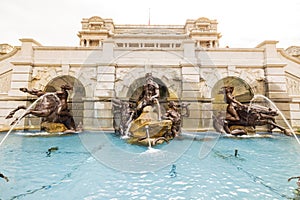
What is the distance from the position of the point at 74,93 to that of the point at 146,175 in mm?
10840

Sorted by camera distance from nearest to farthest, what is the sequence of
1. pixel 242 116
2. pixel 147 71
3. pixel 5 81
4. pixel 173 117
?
1. pixel 173 117
2. pixel 242 116
3. pixel 147 71
4. pixel 5 81

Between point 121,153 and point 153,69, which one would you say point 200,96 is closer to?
point 153,69

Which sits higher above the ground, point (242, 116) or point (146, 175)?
→ point (242, 116)

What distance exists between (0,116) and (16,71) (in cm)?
295

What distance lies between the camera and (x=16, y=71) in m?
10.8

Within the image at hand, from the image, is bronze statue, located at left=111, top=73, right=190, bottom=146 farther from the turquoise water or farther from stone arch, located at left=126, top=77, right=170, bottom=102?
stone arch, located at left=126, top=77, right=170, bottom=102

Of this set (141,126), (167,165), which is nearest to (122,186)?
(167,165)

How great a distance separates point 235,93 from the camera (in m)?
13.0

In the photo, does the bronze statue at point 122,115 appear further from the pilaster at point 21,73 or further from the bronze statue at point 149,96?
the pilaster at point 21,73

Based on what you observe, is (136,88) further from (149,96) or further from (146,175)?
(146,175)

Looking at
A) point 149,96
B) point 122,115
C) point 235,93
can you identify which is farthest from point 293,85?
point 122,115

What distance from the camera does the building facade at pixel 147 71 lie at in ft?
34.7

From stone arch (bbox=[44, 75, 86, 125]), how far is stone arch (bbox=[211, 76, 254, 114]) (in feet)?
28.5

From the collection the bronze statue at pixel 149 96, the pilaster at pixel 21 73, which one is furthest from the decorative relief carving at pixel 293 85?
the pilaster at pixel 21 73
